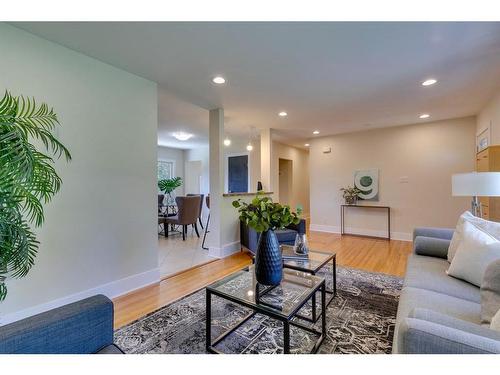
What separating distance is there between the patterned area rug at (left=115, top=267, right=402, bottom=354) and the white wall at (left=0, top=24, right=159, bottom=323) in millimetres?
730

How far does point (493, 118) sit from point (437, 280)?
296cm

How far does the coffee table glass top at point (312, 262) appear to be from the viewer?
208cm

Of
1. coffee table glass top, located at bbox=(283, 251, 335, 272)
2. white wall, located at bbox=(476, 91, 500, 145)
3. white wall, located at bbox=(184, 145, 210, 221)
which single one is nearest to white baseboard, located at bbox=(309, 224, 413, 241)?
white wall, located at bbox=(476, 91, 500, 145)

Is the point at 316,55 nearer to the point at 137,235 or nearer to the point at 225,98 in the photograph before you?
the point at 225,98

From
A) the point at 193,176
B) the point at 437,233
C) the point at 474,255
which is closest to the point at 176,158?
the point at 193,176

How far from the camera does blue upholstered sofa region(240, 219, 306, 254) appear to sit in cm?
330

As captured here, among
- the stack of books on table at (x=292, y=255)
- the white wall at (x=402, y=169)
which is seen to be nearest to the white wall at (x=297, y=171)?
the white wall at (x=402, y=169)

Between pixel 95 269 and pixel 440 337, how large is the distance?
2584 millimetres

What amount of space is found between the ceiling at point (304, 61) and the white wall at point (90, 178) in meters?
0.18

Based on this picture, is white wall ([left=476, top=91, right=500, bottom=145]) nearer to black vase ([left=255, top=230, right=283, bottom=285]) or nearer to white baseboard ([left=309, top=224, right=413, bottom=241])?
white baseboard ([left=309, top=224, right=413, bottom=241])

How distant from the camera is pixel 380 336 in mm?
1720
